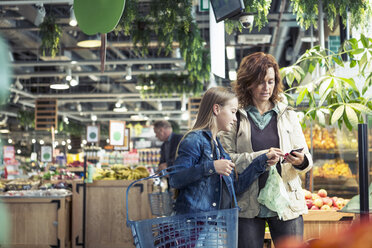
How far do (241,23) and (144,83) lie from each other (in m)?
7.82

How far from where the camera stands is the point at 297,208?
219 centimetres

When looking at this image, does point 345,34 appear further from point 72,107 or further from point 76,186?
point 72,107

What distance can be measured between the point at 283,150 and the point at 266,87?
29cm

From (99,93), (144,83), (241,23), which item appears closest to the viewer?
(241,23)

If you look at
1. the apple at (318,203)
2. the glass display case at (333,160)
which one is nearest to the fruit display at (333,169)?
the glass display case at (333,160)

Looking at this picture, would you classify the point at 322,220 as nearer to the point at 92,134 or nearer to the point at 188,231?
the point at 188,231

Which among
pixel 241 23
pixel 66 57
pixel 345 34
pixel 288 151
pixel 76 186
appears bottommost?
pixel 76 186

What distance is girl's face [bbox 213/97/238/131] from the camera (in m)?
2.08

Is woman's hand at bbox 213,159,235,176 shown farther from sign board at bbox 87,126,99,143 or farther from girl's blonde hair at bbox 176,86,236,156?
sign board at bbox 87,126,99,143

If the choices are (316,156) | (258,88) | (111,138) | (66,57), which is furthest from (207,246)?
(66,57)

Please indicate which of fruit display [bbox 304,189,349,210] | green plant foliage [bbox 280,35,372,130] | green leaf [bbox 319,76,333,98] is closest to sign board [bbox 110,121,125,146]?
fruit display [bbox 304,189,349,210]

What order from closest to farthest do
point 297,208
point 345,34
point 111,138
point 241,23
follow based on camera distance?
point 297,208 < point 241,23 < point 345,34 < point 111,138

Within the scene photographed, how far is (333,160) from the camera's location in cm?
532

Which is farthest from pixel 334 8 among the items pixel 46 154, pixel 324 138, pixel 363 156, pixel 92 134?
pixel 46 154
